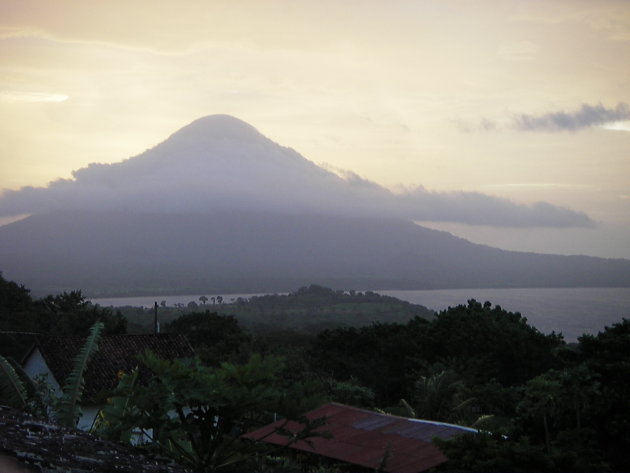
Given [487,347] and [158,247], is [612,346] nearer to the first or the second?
[487,347]

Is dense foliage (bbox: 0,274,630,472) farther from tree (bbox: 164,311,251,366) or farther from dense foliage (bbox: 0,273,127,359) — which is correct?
dense foliage (bbox: 0,273,127,359)

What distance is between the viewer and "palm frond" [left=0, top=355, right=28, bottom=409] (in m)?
9.35

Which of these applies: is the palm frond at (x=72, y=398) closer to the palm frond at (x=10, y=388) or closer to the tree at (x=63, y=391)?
the tree at (x=63, y=391)

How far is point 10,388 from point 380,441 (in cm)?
632

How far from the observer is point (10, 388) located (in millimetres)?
9539

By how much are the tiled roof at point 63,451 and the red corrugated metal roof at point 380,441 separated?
19.3 feet

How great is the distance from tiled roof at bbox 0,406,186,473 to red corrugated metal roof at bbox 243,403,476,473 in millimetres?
5890

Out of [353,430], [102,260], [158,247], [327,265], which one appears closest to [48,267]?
[102,260]

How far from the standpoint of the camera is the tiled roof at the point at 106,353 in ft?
71.4

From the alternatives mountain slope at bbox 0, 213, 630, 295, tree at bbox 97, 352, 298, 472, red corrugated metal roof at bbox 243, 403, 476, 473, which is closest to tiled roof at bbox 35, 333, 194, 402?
red corrugated metal roof at bbox 243, 403, 476, 473

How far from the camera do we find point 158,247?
190 metres

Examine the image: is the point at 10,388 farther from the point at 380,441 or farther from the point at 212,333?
the point at 212,333

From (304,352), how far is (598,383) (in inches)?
867

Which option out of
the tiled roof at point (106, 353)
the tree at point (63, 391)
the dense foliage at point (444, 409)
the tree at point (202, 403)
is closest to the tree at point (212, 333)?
the tiled roof at point (106, 353)
